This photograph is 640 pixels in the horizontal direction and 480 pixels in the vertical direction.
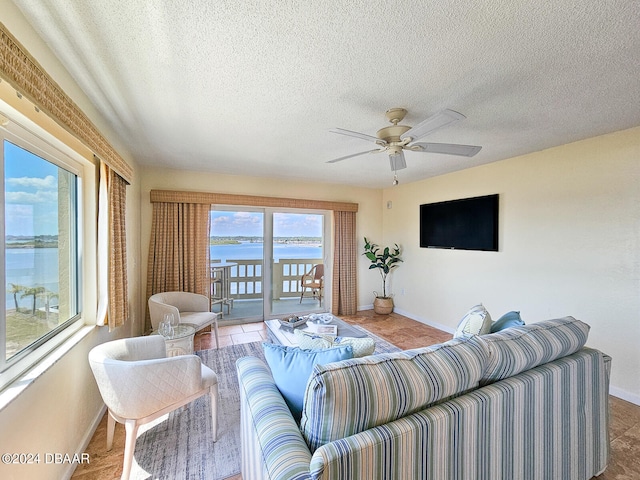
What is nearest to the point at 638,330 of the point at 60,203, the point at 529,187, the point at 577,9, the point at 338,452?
the point at 529,187

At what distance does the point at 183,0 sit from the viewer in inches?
42.2

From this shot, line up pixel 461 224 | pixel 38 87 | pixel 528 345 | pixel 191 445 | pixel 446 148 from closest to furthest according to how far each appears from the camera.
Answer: pixel 38 87, pixel 528 345, pixel 191 445, pixel 446 148, pixel 461 224

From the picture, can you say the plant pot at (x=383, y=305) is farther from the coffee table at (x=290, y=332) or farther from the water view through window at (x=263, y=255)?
the coffee table at (x=290, y=332)

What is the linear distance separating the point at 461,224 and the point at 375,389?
3.36 m

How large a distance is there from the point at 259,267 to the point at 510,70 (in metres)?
3.83

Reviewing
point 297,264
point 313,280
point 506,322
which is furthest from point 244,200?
point 506,322

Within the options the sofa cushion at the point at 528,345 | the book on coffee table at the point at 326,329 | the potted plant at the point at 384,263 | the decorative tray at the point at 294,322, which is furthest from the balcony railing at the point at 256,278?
the sofa cushion at the point at 528,345

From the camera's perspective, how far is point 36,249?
1.51 metres

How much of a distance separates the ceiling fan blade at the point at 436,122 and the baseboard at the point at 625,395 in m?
2.82

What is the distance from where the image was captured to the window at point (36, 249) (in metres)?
1.25

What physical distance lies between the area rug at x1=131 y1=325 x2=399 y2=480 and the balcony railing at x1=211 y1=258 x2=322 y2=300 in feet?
7.11

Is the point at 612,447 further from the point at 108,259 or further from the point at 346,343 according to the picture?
the point at 108,259

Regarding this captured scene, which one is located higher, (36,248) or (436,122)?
(436,122)

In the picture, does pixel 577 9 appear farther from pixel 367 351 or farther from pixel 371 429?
pixel 371 429
